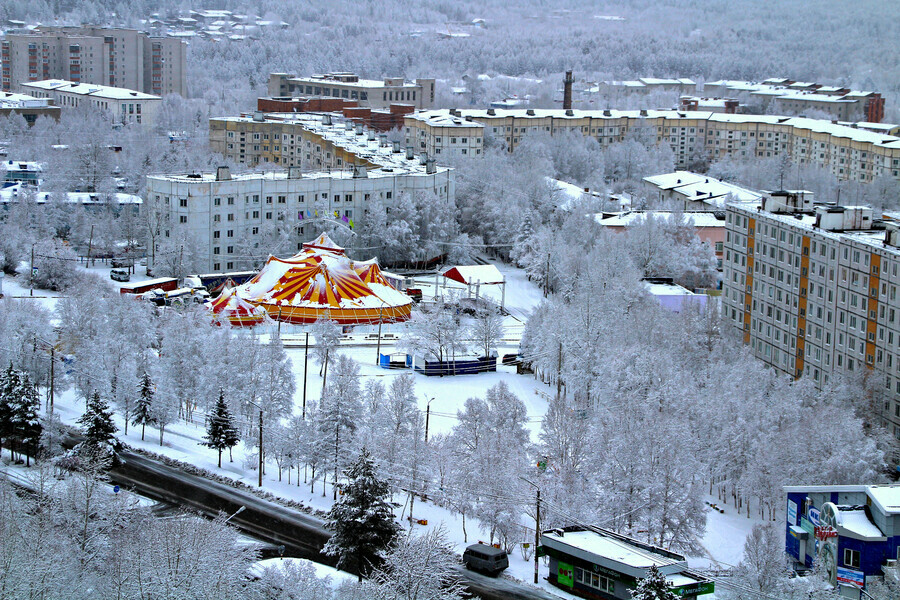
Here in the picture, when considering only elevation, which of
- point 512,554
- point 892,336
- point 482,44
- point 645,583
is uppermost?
point 482,44

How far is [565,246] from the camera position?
4712 centimetres

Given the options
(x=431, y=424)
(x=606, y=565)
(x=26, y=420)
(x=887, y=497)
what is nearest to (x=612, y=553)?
(x=606, y=565)

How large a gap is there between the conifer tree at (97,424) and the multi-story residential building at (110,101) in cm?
6082

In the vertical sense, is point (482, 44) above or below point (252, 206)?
above

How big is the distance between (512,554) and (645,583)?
5843 millimetres

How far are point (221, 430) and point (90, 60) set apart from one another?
7993cm

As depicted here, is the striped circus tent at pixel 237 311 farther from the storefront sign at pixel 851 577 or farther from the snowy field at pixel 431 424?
the storefront sign at pixel 851 577

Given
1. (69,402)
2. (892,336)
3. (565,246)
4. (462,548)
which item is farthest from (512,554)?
(565,246)

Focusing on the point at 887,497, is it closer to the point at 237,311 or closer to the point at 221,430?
the point at 221,430

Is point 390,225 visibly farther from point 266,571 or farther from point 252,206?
point 266,571

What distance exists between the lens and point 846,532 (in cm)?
2323

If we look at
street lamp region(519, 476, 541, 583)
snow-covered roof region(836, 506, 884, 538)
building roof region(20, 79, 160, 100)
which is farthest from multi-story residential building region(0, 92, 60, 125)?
snow-covered roof region(836, 506, 884, 538)

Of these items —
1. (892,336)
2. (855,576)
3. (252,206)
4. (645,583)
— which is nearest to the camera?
(645,583)

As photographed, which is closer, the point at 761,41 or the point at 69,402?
the point at 69,402
